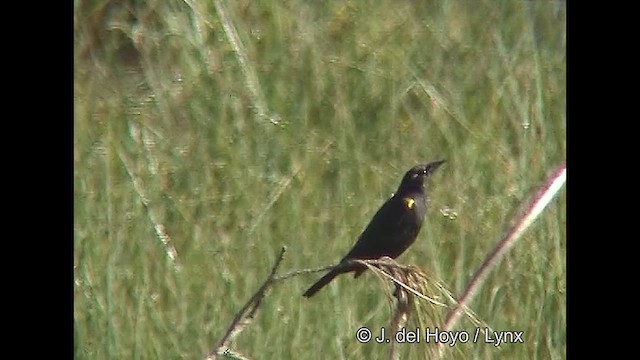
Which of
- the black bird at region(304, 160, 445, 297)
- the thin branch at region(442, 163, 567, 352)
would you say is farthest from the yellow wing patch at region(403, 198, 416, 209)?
the thin branch at region(442, 163, 567, 352)

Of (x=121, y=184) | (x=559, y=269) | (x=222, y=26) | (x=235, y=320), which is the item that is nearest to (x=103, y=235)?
(x=121, y=184)

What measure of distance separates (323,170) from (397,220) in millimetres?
152

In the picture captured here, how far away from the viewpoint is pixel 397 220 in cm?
230

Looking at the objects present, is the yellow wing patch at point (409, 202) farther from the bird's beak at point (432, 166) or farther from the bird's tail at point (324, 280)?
the bird's tail at point (324, 280)

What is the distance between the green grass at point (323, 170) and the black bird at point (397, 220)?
0.01 m

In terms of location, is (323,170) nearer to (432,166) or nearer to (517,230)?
(432,166)

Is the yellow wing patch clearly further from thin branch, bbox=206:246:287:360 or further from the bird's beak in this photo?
thin branch, bbox=206:246:287:360

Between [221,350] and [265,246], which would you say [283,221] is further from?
[221,350]

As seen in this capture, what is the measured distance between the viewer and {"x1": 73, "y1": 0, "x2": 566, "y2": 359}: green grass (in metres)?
2.31

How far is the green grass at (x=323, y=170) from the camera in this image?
231 cm

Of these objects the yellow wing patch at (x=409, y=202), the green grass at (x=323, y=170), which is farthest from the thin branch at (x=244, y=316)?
the yellow wing patch at (x=409, y=202)

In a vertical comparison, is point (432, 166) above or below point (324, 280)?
above

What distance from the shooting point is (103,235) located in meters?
2.33

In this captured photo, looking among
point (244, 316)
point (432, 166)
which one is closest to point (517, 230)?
point (432, 166)
